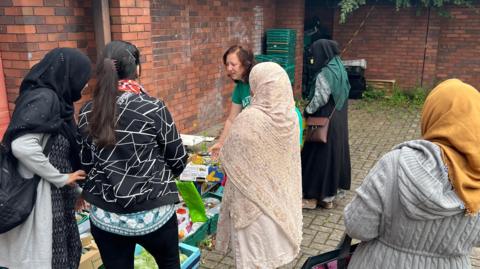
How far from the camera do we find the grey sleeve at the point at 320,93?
4344mm

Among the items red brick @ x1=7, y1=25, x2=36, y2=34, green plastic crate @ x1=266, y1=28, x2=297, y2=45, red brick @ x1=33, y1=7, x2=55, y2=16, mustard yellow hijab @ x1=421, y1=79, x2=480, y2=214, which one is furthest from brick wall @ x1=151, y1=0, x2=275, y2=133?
mustard yellow hijab @ x1=421, y1=79, x2=480, y2=214

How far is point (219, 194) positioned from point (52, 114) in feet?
8.35

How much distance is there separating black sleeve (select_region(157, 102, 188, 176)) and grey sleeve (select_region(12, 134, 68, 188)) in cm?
59

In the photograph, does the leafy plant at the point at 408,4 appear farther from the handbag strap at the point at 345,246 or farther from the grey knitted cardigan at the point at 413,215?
the grey knitted cardigan at the point at 413,215

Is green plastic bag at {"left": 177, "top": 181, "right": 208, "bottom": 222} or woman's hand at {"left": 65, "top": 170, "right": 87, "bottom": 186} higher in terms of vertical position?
woman's hand at {"left": 65, "top": 170, "right": 87, "bottom": 186}

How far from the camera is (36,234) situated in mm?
2291

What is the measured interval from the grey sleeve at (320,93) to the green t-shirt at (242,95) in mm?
861

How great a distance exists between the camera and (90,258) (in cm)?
303

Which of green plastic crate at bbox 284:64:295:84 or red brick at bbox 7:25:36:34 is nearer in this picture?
red brick at bbox 7:25:36:34

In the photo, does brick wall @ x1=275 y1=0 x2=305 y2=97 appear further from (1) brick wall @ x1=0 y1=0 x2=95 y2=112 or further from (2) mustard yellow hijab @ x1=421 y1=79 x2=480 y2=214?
(2) mustard yellow hijab @ x1=421 y1=79 x2=480 y2=214

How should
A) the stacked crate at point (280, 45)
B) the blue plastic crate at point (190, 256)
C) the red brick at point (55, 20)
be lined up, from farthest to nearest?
the stacked crate at point (280, 45), the red brick at point (55, 20), the blue plastic crate at point (190, 256)

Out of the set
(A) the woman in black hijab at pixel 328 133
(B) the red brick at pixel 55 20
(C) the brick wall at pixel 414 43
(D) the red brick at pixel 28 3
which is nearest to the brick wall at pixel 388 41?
(C) the brick wall at pixel 414 43

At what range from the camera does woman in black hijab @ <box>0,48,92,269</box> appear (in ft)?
7.12

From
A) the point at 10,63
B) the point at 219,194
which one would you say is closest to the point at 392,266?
the point at 219,194
